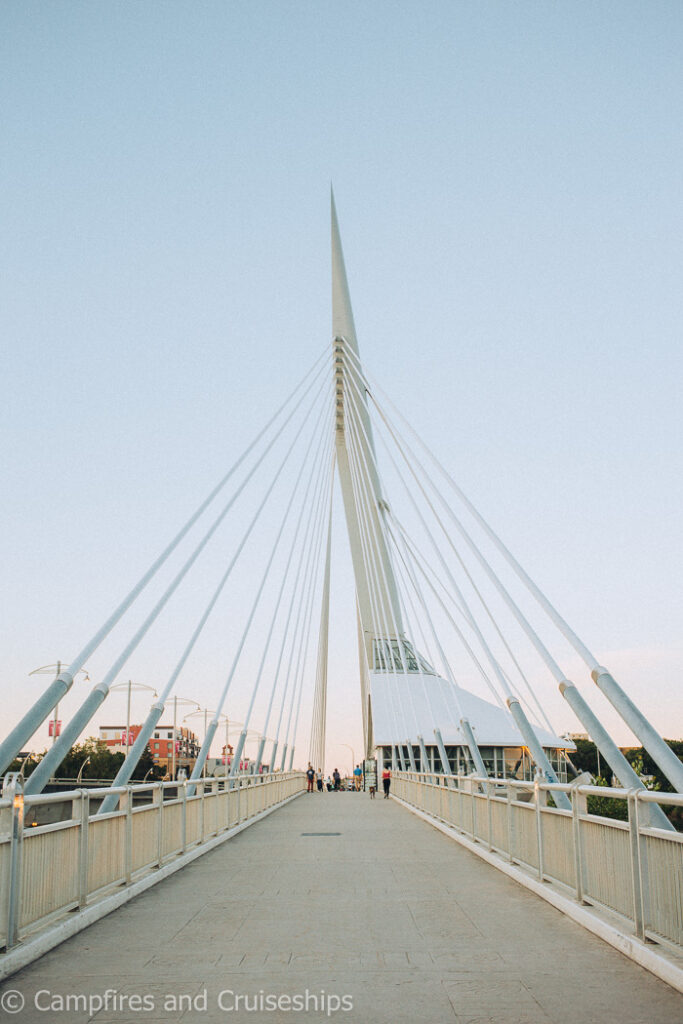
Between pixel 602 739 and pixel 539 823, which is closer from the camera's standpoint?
pixel 539 823

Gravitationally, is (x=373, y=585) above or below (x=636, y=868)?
above

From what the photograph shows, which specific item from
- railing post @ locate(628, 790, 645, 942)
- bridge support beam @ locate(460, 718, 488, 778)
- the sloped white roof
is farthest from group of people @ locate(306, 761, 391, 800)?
railing post @ locate(628, 790, 645, 942)

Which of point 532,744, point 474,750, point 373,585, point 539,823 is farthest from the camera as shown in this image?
point 373,585

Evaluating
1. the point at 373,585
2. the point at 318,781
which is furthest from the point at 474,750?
the point at 318,781

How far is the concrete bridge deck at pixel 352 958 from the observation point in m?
4.70

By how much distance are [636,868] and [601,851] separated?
870mm

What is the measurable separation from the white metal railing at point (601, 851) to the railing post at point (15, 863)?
369cm

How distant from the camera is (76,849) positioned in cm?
710

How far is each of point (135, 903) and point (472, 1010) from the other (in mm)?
4300

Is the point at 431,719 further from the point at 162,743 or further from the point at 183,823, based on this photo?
the point at 162,743

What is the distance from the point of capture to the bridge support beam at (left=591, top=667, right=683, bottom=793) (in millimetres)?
8086

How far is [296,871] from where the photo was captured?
34.5ft

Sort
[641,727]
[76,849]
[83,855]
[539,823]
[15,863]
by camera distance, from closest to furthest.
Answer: [15,863] → [76,849] → [83,855] → [539,823] → [641,727]

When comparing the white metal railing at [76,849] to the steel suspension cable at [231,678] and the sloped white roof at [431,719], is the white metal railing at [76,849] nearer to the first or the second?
the steel suspension cable at [231,678]
